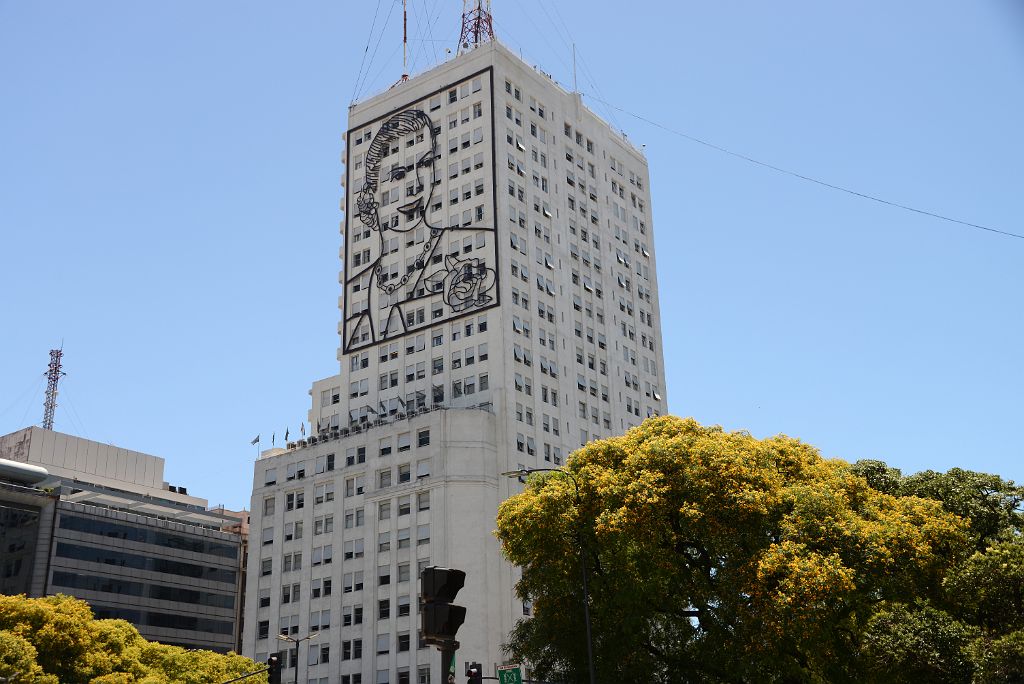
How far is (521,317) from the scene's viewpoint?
309ft

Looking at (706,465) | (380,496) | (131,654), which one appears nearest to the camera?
(706,465)

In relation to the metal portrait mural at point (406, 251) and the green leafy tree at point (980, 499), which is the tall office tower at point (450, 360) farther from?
the green leafy tree at point (980, 499)

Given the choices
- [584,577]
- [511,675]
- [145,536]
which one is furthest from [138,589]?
[584,577]

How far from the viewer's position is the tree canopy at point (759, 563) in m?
37.3

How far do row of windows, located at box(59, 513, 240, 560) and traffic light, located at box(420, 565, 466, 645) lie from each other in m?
99.5

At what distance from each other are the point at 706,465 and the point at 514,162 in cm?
5939

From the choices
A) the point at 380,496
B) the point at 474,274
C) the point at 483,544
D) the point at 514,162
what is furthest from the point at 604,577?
the point at 514,162

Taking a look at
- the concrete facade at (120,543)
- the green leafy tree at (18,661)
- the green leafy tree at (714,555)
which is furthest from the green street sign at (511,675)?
the concrete facade at (120,543)

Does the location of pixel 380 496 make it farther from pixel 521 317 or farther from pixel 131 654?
pixel 131 654

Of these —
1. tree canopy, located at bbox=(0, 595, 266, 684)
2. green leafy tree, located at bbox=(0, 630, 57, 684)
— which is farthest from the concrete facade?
green leafy tree, located at bbox=(0, 630, 57, 684)

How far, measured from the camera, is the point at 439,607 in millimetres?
13523

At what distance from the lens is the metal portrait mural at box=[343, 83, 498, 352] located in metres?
95.7

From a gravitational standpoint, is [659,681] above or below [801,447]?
below

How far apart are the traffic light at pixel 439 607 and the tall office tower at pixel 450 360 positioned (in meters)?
66.7
